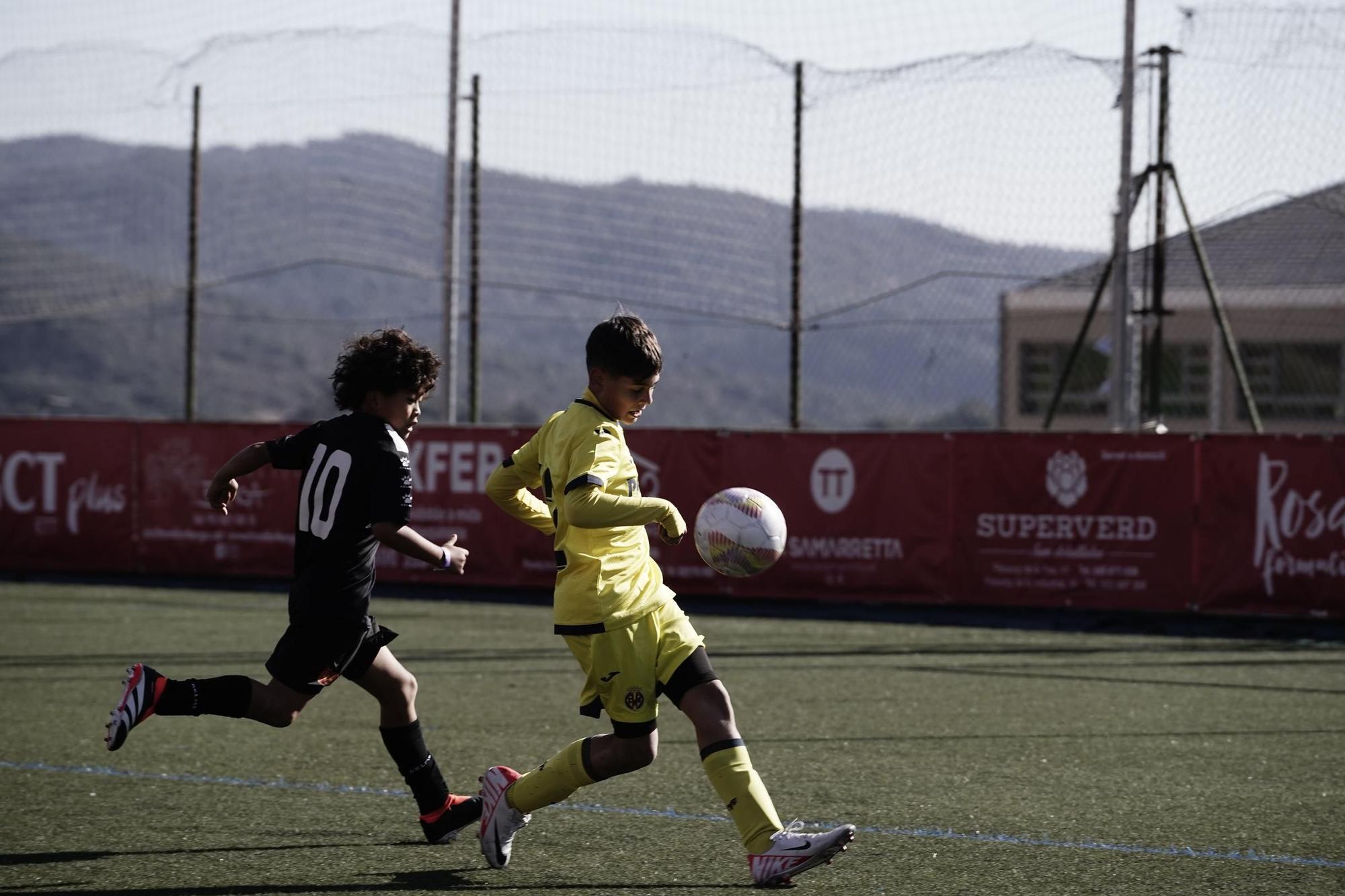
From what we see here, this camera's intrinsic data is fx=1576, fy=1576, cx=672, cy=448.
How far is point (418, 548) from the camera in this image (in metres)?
5.08

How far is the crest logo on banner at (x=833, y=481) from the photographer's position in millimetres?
15461

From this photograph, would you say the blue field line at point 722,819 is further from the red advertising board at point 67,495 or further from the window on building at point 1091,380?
the window on building at point 1091,380

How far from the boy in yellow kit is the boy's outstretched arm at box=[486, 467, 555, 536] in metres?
0.26

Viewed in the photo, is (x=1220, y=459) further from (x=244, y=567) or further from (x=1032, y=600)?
(x=244, y=567)

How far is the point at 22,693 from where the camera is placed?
30.1 feet

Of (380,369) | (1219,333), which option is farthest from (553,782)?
(1219,333)

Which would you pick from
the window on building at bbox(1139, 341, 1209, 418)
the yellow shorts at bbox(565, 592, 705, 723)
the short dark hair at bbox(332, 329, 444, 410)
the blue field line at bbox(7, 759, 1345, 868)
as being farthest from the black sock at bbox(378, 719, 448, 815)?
the window on building at bbox(1139, 341, 1209, 418)

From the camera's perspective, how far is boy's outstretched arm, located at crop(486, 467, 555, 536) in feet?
17.5

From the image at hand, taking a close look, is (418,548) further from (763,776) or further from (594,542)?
(763,776)

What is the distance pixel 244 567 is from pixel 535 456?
13.0m

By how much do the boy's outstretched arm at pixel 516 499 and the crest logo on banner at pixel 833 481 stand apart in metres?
10.1

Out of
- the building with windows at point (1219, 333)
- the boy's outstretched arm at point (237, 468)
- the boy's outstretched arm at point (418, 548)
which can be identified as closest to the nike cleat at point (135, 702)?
the boy's outstretched arm at point (237, 468)

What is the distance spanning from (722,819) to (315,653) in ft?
5.52

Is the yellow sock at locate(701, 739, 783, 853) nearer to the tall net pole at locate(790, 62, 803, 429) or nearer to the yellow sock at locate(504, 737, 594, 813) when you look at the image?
the yellow sock at locate(504, 737, 594, 813)
